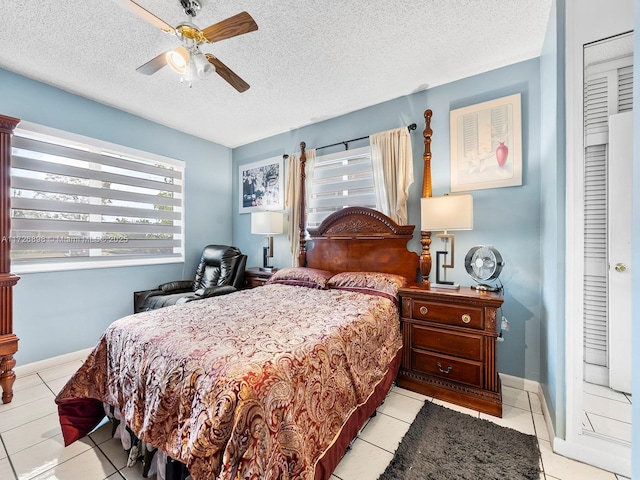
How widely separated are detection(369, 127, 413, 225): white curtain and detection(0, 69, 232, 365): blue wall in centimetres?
264

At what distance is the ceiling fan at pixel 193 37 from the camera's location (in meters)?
1.53

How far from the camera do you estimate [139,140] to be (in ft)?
11.1

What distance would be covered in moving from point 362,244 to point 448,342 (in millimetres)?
1236

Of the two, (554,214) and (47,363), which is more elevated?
(554,214)

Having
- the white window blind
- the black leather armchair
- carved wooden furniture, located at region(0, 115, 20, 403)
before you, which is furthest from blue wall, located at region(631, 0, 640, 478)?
carved wooden furniture, located at region(0, 115, 20, 403)

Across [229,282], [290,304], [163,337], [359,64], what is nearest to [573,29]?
[359,64]

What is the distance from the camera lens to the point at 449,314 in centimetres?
207

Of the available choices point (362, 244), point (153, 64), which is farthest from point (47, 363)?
point (362, 244)

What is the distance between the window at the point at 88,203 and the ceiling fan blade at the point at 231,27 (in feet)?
7.51

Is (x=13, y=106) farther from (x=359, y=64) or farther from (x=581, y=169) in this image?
(x=581, y=169)

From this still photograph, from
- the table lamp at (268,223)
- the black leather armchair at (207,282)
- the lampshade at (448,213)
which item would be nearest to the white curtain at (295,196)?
the table lamp at (268,223)

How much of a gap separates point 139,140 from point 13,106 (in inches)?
41.5

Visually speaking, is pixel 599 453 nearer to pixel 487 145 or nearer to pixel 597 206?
pixel 597 206

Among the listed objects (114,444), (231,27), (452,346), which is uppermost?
(231,27)
